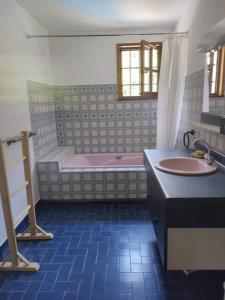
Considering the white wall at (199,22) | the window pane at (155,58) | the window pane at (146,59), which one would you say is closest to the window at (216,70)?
the white wall at (199,22)

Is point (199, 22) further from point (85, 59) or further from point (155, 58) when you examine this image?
point (85, 59)

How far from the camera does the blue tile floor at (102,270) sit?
1.51 meters

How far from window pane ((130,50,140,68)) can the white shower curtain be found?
0.82m

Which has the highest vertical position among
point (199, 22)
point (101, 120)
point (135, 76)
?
point (199, 22)

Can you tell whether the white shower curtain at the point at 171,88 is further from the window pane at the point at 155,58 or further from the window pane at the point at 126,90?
the window pane at the point at 126,90

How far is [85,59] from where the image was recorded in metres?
3.37

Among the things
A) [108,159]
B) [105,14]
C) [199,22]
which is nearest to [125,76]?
[105,14]

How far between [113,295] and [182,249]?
0.64m

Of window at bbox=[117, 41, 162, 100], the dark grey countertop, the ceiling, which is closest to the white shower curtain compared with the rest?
the ceiling

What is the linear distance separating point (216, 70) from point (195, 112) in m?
0.58

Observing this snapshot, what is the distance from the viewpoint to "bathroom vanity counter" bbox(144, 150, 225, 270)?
1.10 m

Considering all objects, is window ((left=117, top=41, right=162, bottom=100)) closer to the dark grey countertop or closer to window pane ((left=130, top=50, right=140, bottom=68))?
window pane ((left=130, top=50, right=140, bottom=68))

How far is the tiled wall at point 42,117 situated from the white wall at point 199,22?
185 centimetres

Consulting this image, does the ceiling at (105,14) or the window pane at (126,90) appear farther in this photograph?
the window pane at (126,90)
